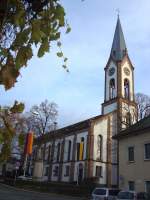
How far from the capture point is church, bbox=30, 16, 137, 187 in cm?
5119

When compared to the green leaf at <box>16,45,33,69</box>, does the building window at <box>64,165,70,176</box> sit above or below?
above

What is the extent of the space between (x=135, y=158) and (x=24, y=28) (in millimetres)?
31078

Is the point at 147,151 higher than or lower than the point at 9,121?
higher

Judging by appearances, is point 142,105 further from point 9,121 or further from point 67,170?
point 9,121

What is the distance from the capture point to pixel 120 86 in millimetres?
59625

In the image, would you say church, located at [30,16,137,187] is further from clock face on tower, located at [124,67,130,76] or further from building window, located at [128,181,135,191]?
building window, located at [128,181,135,191]

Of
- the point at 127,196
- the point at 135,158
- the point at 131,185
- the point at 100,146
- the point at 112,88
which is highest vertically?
the point at 112,88

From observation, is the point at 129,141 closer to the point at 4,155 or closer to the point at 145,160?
the point at 145,160

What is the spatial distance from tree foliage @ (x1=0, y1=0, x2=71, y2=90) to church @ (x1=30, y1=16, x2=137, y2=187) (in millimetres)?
42679

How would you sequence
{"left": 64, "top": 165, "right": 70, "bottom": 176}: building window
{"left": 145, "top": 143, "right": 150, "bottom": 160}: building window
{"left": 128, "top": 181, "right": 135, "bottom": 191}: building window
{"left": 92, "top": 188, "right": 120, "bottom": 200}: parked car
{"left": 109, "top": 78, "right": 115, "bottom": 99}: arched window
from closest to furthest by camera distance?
{"left": 92, "top": 188, "right": 120, "bottom": 200}: parked car < {"left": 145, "top": 143, "right": 150, "bottom": 160}: building window < {"left": 128, "top": 181, "right": 135, "bottom": 191}: building window < {"left": 64, "top": 165, "right": 70, "bottom": 176}: building window < {"left": 109, "top": 78, "right": 115, "bottom": 99}: arched window

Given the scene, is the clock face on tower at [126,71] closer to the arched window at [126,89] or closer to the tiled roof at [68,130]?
the arched window at [126,89]

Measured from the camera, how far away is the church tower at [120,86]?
188 feet

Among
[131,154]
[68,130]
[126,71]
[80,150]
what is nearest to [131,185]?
[131,154]

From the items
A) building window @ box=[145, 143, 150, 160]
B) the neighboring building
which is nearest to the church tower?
the neighboring building
